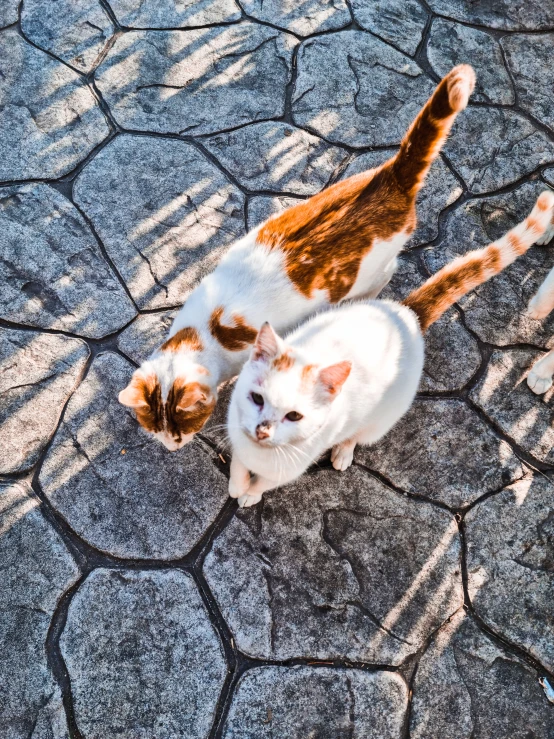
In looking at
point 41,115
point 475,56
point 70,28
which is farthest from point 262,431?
point 475,56

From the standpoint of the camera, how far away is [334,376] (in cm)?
196

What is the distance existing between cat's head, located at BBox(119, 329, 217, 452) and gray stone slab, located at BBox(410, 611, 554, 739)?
142 cm

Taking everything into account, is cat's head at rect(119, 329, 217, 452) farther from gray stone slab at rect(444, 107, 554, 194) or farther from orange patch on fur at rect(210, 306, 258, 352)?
gray stone slab at rect(444, 107, 554, 194)

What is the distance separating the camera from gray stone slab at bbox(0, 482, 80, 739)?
7.64 feet

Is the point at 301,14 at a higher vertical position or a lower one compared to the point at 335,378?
higher

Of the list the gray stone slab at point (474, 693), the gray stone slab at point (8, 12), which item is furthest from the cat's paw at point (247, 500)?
the gray stone slab at point (8, 12)

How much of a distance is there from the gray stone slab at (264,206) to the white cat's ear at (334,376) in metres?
1.67

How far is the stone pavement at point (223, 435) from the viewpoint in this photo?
2.46m

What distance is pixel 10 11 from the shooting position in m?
3.91

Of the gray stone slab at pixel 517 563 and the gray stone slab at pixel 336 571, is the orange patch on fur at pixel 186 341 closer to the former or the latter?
the gray stone slab at pixel 336 571

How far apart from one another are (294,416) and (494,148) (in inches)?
107

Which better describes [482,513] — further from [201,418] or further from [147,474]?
[147,474]

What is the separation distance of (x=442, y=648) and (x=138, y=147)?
10.2 feet

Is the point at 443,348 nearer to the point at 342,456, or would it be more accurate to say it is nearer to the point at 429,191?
the point at 342,456
